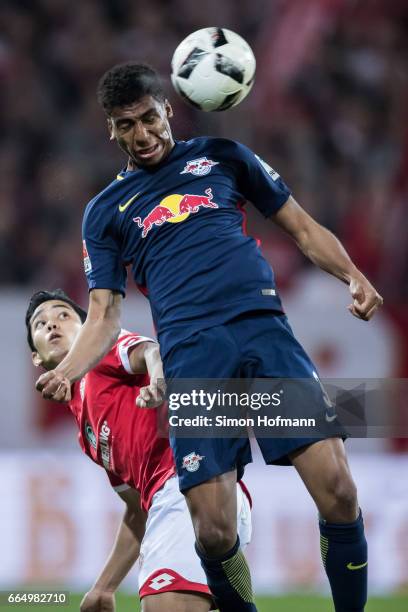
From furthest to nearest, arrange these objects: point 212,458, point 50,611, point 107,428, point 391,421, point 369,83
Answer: point 369,83
point 50,611
point 391,421
point 107,428
point 212,458

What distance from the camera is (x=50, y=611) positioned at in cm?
593

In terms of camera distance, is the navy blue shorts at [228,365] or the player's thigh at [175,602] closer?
the navy blue shorts at [228,365]

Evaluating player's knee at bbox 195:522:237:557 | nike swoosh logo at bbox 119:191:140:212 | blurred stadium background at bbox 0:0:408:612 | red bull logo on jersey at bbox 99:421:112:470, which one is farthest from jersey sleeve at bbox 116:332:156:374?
blurred stadium background at bbox 0:0:408:612

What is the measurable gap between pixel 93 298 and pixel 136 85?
2.49ft

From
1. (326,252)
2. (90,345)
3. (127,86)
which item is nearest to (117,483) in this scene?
(90,345)

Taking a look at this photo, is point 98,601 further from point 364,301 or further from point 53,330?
point 364,301

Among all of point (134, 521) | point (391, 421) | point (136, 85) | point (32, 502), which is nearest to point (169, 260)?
point (136, 85)

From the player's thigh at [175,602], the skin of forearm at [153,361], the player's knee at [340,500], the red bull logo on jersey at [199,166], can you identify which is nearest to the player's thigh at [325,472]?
the player's knee at [340,500]

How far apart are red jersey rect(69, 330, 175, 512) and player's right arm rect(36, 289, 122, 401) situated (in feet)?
1.04

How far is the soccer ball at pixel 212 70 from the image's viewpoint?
4.18 meters

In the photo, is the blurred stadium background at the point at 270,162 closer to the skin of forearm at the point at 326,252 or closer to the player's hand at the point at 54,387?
the skin of forearm at the point at 326,252

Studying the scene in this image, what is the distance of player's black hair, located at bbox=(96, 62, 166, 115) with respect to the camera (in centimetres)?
403

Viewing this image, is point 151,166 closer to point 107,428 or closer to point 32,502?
point 107,428

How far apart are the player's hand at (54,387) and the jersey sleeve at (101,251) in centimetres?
50
